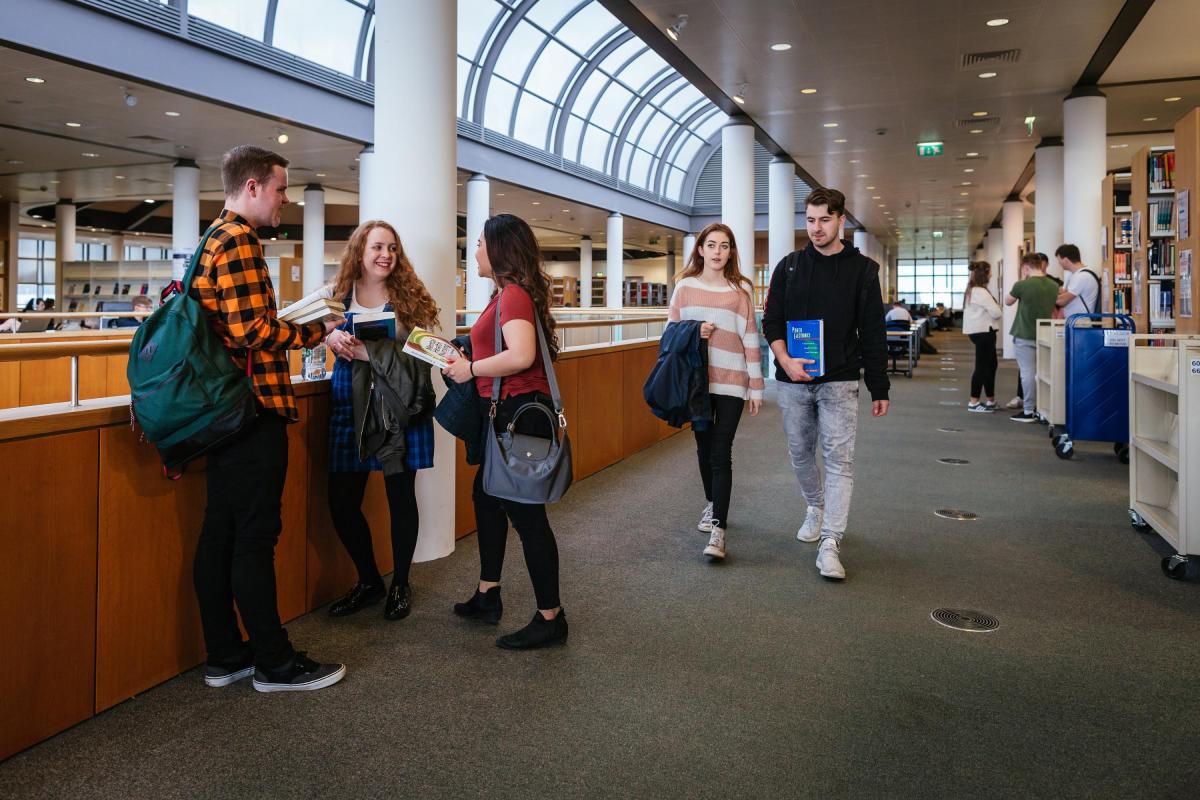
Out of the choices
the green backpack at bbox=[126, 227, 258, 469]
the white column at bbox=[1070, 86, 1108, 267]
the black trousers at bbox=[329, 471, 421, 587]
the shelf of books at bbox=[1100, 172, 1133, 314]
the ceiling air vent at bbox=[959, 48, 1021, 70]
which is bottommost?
the black trousers at bbox=[329, 471, 421, 587]

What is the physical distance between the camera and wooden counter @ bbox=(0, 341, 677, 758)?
2.32m

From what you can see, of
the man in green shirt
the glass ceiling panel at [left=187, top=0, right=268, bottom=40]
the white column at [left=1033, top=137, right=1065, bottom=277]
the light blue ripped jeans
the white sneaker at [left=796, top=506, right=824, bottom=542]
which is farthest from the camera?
the white column at [left=1033, top=137, right=1065, bottom=277]

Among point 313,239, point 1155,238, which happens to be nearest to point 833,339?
point 1155,238

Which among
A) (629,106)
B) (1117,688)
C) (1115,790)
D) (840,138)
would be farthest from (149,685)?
(629,106)

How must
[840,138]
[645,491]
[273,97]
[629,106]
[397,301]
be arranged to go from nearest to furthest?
1. [397,301]
2. [645,491]
3. [273,97]
4. [840,138]
5. [629,106]

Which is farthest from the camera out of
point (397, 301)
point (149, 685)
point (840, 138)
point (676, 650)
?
point (840, 138)

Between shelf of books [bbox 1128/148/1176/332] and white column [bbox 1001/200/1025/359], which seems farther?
white column [bbox 1001/200/1025/359]

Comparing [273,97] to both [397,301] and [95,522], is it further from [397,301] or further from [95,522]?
[95,522]

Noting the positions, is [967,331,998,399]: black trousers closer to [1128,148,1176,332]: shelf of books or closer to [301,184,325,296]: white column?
[1128,148,1176,332]: shelf of books

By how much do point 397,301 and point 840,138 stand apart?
13.0 metres

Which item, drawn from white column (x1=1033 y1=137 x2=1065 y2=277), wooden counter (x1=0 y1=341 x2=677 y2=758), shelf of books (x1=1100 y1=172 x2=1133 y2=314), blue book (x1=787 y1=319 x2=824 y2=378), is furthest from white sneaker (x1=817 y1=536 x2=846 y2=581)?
white column (x1=1033 y1=137 x2=1065 y2=277)

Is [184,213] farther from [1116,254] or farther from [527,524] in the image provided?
[527,524]

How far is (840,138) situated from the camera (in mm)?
14898

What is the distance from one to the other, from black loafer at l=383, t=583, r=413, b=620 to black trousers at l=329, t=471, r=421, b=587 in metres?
0.03
